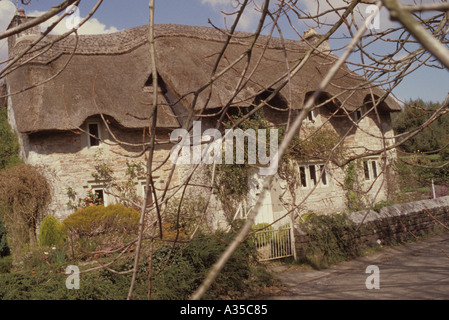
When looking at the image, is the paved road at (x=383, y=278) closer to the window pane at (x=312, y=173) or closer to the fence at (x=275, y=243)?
the fence at (x=275, y=243)

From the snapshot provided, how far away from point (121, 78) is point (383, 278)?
8.90 m

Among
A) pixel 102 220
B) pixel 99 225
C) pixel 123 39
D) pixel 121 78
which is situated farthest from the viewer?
pixel 123 39

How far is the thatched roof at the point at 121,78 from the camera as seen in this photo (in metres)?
10.7

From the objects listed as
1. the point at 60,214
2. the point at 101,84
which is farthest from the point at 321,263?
the point at 101,84

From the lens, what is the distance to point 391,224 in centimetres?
1058

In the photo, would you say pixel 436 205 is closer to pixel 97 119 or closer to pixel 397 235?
pixel 397 235

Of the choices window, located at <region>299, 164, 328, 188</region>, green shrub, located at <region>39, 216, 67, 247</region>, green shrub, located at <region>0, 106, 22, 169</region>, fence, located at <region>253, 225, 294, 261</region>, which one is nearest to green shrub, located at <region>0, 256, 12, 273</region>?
green shrub, located at <region>39, 216, 67, 247</region>

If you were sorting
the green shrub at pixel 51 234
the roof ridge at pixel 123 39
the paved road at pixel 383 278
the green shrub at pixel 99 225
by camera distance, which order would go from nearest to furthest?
the paved road at pixel 383 278 < the green shrub at pixel 99 225 < the green shrub at pixel 51 234 < the roof ridge at pixel 123 39

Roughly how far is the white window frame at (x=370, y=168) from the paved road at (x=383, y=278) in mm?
5601

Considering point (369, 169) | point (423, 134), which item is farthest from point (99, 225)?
point (423, 134)

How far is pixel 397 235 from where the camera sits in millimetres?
10625

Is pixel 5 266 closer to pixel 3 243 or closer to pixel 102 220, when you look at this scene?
pixel 3 243

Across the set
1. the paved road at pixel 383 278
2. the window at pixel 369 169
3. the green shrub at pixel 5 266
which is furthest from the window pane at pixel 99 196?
the window at pixel 369 169
